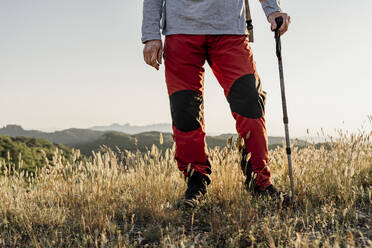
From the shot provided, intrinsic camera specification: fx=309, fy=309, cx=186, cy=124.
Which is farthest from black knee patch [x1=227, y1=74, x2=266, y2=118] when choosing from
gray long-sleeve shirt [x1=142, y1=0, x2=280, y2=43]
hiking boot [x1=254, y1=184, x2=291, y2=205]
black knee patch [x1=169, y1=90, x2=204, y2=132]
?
hiking boot [x1=254, y1=184, x2=291, y2=205]

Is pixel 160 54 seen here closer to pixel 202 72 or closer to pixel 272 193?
pixel 202 72

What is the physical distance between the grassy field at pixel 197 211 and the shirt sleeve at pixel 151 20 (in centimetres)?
108

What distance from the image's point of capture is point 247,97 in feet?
8.20

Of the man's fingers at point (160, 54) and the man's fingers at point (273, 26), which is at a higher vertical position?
the man's fingers at point (273, 26)

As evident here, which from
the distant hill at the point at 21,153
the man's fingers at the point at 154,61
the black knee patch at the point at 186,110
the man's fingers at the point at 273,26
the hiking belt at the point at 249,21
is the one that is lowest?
the distant hill at the point at 21,153

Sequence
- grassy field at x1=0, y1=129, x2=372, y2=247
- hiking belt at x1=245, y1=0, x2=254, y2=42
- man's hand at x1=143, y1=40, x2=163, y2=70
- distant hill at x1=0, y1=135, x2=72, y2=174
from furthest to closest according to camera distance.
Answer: distant hill at x1=0, y1=135, x2=72, y2=174, hiking belt at x1=245, y1=0, x2=254, y2=42, man's hand at x1=143, y1=40, x2=163, y2=70, grassy field at x1=0, y1=129, x2=372, y2=247

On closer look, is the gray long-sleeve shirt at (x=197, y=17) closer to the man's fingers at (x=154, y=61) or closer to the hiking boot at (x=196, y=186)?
the man's fingers at (x=154, y=61)

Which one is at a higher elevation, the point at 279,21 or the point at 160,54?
the point at 279,21

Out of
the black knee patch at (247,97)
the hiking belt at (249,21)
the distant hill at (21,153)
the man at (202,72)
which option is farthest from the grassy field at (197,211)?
the distant hill at (21,153)

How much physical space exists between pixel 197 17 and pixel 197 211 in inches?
62.1

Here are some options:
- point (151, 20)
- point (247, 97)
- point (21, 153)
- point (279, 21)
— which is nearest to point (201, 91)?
point (247, 97)

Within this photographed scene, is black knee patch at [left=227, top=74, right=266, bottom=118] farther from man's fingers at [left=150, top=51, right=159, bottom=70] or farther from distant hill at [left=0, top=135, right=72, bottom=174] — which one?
distant hill at [left=0, top=135, right=72, bottom=174]

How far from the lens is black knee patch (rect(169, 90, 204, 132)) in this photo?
2.59 metres

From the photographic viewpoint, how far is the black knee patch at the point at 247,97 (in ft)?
8.20
